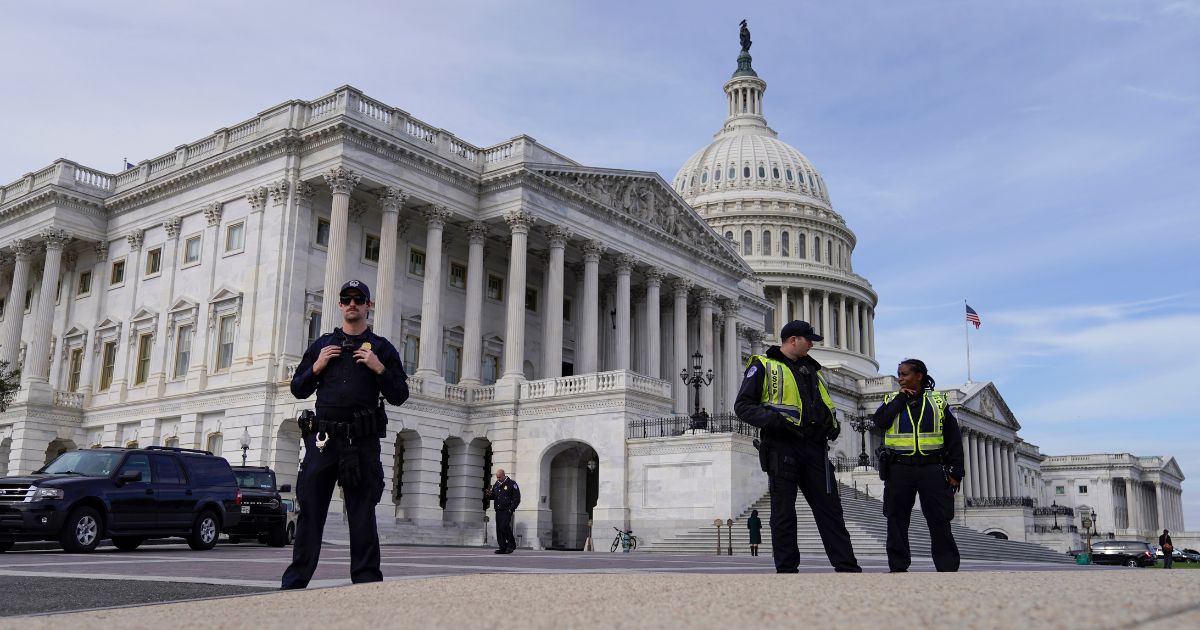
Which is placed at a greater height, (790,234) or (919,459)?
(790,234)

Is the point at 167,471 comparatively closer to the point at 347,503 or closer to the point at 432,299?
the point at 347,503

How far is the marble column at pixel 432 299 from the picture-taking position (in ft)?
136

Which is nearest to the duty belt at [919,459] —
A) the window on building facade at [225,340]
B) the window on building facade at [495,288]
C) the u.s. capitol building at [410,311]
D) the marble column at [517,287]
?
the u.s. capitol building at [410,311]

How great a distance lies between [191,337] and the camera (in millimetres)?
43188

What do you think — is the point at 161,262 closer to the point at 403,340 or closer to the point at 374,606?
the point at 403,340

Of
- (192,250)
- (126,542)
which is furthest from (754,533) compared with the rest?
(192,250)

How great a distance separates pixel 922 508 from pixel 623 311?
38.0m

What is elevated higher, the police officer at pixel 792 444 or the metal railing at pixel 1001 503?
the metal railing at pixel 1001 503

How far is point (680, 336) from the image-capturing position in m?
52.6

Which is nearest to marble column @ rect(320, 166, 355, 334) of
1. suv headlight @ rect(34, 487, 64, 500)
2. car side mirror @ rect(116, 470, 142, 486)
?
car side mirror @ rect(116, 470, 142, 486)

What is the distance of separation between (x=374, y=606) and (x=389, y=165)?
3730 cm

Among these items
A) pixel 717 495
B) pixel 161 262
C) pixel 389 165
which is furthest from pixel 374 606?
pixel 161 262

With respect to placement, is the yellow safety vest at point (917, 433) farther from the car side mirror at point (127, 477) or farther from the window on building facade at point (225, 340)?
the window on building facade at point (225, 340)

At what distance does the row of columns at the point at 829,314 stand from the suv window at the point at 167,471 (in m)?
81.2
